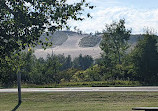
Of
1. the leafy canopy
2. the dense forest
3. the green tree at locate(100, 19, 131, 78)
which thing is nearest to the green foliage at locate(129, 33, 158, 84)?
the dense forest

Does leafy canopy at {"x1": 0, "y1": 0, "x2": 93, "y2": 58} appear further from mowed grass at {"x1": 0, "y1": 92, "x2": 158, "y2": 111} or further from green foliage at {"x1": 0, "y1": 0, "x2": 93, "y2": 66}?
mowed grass at {"x1": 0, "y1": 92, "x2": 158, "y2": 111}

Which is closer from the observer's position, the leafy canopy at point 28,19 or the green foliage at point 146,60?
the leafy canopy at point 28,19

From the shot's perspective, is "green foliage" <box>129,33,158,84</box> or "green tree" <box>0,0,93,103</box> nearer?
"green tree" <box>0,0,93,103</box>

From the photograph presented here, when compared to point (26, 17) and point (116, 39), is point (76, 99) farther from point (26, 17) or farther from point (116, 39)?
point (116, 39)

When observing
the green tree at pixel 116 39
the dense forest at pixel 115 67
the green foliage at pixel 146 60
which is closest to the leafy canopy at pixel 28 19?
the dense forest at pixel 115 67

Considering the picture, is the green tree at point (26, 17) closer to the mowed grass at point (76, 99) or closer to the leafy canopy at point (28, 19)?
the leafy canopy at point (28, 19)

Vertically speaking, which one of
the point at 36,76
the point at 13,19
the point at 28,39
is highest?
the point at 13,19

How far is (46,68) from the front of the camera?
152 feet

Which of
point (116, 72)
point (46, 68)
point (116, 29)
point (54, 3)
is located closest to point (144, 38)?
point (116, 72)

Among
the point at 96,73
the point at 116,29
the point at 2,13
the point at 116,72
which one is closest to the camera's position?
the point at 2,13

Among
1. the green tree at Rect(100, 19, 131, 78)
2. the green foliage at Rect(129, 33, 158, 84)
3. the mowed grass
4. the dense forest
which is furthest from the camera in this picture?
the green tree at Rect(100, 19, 131, 78)

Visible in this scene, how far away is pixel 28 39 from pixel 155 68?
95.7ft

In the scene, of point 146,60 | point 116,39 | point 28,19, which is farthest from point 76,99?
point 116,39

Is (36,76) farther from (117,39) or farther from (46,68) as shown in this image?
(117,39)
